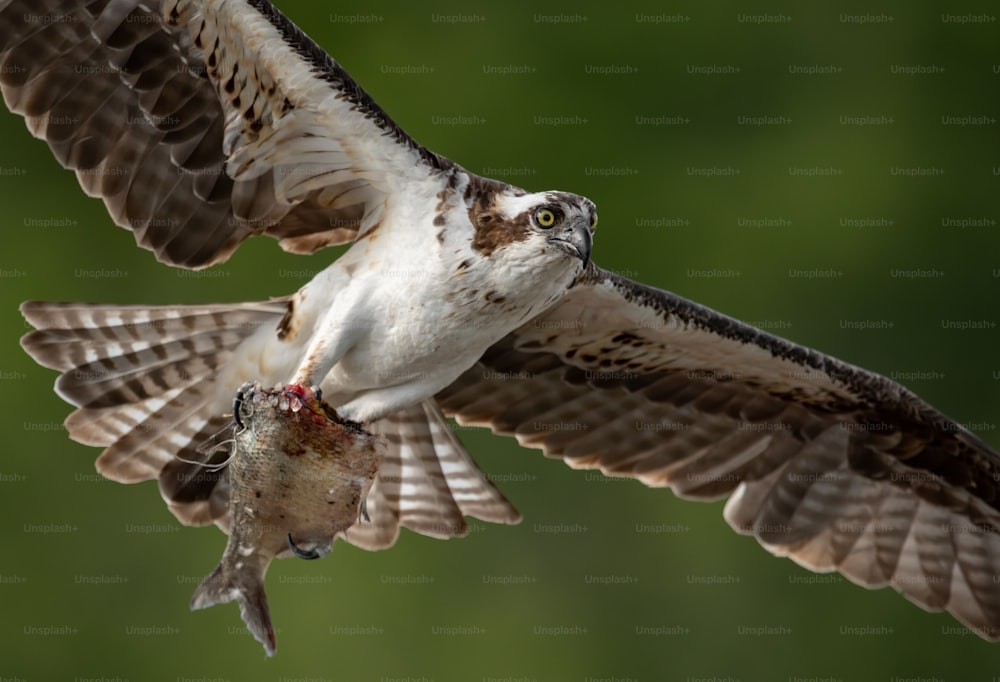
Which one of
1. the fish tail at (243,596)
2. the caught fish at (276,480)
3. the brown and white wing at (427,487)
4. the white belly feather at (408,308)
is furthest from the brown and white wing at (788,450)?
→ the fish tail at (243,596)

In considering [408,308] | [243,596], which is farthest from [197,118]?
[243,596]

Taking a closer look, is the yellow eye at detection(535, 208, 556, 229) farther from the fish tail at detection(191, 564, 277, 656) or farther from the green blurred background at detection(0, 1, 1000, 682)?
the green blurred background at detection(0, 1, 1000, 682)

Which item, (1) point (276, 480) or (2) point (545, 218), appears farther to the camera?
(2) point (545, 218)

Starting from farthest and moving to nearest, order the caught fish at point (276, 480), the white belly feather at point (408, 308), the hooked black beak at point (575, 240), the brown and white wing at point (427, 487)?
the brown and white wing at point (427, 487)
the white belly feather at point (408, 308)
the hooked black beak at point (575, 240)
the caught fish at point (276, 480)

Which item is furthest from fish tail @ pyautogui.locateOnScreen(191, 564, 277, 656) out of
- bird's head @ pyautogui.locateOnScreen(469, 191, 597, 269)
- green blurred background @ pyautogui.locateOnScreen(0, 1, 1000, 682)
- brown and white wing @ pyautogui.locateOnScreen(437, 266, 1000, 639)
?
green blurred background @ pyautogui.locateOnScreen(0, 1, 1000, 682)

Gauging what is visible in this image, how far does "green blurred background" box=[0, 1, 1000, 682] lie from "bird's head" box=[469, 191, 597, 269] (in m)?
5.14

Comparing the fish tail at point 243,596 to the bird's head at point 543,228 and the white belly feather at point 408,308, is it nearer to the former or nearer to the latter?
the white belly feather at point 408,308

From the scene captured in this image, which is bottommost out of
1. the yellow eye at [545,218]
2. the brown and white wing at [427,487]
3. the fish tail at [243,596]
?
the brown and white wing at [427,487]

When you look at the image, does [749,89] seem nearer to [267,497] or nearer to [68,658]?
[68,658]

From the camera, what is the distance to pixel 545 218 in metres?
6.11

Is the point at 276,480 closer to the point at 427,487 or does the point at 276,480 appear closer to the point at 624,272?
the point at 427,487

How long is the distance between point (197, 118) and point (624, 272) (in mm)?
6254

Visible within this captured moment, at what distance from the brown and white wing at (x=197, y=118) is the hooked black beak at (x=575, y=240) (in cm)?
73

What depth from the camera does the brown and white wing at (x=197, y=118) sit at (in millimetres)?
6324
